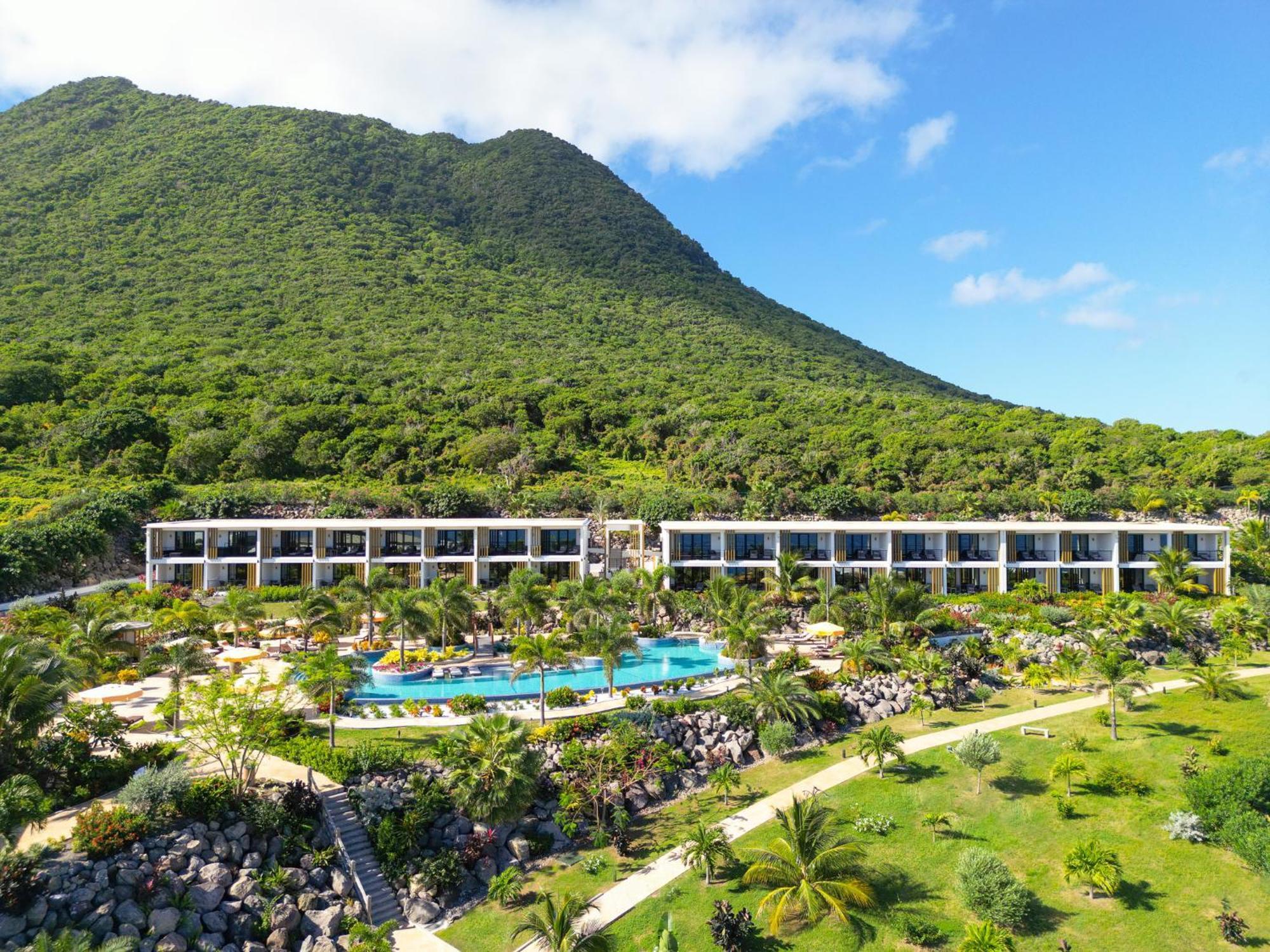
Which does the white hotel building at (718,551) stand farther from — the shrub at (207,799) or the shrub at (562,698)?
the shrub at (207,799)

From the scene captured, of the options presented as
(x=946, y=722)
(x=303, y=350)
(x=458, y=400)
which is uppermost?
(x=303, y=350)

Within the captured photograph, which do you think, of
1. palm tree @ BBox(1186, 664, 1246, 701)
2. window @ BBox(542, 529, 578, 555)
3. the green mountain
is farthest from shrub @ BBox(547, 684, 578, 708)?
the green mountain

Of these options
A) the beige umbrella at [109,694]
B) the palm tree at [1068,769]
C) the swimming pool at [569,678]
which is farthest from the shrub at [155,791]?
the palm tree at [1068,769]

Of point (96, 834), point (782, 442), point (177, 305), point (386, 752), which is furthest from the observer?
point (177, 305)

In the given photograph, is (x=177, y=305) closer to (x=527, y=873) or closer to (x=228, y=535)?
(x=228, y=535)

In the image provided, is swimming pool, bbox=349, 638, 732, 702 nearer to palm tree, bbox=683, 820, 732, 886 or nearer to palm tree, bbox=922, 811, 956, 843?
palm tree, bbox=683, 820, 732, 886

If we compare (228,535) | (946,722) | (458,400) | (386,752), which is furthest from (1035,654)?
(458,400)
